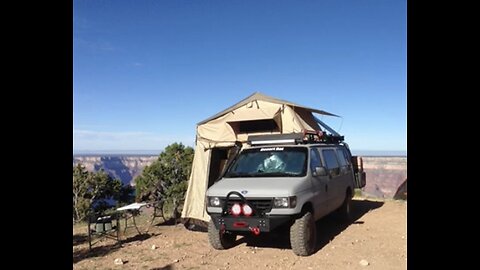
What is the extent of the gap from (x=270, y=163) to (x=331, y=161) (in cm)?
183

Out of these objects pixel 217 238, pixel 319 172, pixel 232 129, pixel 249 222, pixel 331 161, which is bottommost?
pixel 217 238

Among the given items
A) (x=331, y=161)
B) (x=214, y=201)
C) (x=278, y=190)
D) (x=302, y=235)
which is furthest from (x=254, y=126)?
(x=302, y=235)

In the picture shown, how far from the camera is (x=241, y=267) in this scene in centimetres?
618

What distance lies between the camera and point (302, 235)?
6430 mm

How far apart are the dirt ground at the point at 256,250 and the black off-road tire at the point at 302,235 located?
0.13 m

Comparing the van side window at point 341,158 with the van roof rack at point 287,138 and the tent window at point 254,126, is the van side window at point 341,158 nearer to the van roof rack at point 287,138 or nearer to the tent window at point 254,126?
the van roof rack at point 287,138

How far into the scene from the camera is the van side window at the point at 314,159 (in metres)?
7.37

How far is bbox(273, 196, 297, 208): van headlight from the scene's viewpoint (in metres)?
6.26

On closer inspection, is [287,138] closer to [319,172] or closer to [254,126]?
[319,172]

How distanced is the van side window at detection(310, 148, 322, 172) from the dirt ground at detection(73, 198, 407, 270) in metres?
1.52

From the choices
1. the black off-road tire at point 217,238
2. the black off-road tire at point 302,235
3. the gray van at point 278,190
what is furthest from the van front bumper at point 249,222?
the black off-road tire at point 217,238

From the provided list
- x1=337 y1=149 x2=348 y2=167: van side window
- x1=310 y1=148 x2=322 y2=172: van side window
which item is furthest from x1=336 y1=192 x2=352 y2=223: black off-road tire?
x1=310 y1=148 x2=322 y2=172: van side window
